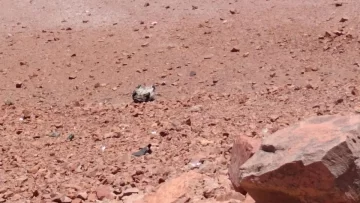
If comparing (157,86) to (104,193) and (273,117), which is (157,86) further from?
(104,193)

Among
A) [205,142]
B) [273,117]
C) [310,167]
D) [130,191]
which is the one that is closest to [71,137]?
[205,142]

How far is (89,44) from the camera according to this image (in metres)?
7.12

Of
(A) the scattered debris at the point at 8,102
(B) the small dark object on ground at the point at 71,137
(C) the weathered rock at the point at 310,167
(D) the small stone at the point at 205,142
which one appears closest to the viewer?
(C) the weathered rock at the point at 310,167

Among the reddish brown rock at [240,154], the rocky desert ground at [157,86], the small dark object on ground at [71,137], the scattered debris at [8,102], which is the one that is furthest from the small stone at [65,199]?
the scattered debris at [8,102]

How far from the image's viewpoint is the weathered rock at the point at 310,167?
2536 mm

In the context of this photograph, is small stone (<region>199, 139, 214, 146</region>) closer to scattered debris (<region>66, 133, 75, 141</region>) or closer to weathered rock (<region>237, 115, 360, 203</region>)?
scattered debris (<region>66, 133, 75, 141</region>)

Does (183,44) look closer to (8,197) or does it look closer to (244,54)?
(244,54)

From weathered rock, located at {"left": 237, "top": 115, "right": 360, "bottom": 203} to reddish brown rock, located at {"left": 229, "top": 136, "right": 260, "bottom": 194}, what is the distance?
349mm

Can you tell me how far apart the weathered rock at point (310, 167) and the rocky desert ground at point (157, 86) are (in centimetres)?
42

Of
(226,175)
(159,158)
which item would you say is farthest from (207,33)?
(226,175)

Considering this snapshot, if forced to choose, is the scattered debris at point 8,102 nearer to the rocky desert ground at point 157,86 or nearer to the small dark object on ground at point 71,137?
the rocky desert ground at point 157,86

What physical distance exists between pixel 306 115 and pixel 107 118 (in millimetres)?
1622

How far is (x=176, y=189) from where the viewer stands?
3.44 metres

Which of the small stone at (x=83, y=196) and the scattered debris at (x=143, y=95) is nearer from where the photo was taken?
the small stone at (x=83, y=196)
